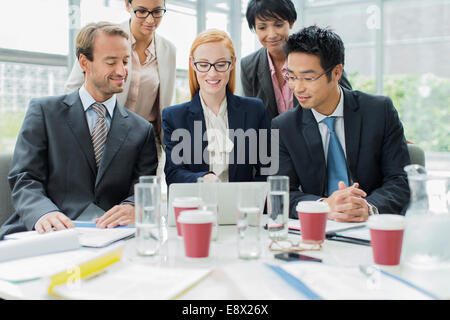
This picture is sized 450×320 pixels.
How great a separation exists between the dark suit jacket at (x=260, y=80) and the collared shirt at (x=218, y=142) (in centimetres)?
51

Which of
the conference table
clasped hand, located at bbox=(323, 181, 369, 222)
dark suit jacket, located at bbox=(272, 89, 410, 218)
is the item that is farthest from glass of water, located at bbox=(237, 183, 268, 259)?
dark suit jacket, located at bbox=(272, 89, 410, 218)

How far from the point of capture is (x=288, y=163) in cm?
228

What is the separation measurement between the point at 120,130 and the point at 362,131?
3.81 feet

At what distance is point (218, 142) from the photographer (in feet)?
8.25

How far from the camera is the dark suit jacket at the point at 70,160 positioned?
2.04 meters

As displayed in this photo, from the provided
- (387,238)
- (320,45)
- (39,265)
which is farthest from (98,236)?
(320,45)

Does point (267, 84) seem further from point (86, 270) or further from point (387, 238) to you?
point (86, 270)

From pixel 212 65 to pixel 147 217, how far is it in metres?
1.36

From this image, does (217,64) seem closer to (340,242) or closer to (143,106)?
(143,106)

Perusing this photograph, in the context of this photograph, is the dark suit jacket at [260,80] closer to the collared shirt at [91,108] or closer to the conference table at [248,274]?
the collared shirt at [91,108]

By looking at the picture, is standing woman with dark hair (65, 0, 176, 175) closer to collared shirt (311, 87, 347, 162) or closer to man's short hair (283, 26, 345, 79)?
man's short hair (283, 26, 345, 79)

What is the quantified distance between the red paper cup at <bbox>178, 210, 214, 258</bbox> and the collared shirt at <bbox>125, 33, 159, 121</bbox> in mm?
1695

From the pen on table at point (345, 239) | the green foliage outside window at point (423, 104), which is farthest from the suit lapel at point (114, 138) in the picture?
the green foliage outside window at point (423, 104)

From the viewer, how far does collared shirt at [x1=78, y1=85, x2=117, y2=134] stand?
219 centimetres
